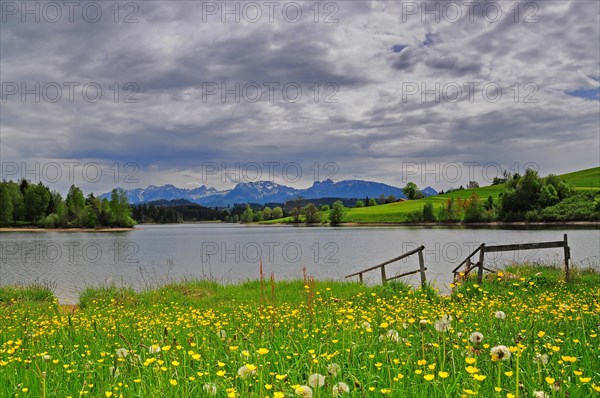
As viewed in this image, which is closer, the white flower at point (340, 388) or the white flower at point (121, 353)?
the white flower at point (340, 388)

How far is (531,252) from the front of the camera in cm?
4234

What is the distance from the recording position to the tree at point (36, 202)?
493 ft

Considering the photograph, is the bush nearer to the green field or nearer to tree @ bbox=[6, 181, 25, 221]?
the green field

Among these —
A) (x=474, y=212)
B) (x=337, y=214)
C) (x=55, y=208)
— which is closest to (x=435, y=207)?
(x=474, y=212)

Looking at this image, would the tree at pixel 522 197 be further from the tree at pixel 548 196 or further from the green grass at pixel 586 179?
the green grass at pixel 586 179

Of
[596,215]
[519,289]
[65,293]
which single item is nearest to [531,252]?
[519,289]

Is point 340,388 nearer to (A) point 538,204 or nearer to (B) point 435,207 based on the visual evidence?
(A) point 538,204

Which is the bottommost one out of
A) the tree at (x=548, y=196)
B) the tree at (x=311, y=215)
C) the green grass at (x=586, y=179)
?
the tree at (x=311, y=215)

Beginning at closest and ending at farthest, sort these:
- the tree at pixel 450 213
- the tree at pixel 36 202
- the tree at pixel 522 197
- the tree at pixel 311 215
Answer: the tree at pixel 522 197 < the tree at pixel 450 213 < the tree at pixel 36 202 < the tree at pixel 311 215

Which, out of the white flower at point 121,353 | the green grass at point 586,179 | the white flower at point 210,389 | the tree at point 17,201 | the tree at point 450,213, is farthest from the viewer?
the green grass at point 586,179

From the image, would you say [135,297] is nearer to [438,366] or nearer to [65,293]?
[65,293]

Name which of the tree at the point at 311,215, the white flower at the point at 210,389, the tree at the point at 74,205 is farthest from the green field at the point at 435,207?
the white flower at the point at 210,389

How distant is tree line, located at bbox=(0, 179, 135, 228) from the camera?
14675cm

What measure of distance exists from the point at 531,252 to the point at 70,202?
149m
